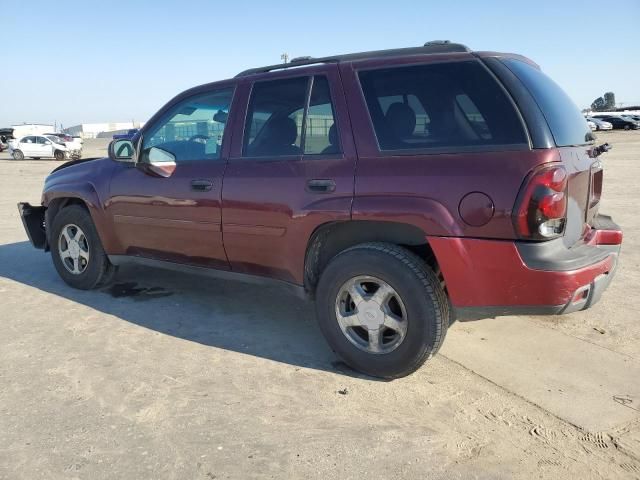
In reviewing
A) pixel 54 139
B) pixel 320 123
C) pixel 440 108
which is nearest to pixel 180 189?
pixel 320 123

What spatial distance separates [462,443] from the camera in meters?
2.63

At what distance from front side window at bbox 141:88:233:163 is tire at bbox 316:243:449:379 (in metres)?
1.43

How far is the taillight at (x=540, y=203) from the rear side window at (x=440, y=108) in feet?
0.72

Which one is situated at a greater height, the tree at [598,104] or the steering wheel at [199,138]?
the tree at [598,104]

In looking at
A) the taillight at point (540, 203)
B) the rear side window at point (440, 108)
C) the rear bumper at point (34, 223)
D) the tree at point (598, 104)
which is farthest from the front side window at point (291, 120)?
the tree at point (598, 104)

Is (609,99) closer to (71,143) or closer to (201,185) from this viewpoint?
(71,143)

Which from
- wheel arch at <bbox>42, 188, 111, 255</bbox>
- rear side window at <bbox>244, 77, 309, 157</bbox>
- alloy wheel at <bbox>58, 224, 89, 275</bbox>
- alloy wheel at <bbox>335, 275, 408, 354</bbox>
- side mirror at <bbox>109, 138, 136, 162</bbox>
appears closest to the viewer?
alloy wheel at <bbox>335, 275, 408, 354</bbox>

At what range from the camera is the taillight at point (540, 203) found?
2.72 metres

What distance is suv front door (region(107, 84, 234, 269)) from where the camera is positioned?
13.2ft

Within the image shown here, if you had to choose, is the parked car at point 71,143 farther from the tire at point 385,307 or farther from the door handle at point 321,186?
the tire at point 385,307

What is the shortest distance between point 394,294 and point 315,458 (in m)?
1.07

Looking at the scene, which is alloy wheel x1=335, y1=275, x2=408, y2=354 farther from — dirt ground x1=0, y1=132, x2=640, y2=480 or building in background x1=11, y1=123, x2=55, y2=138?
building in background x1=11, y1=123, x2=55, y2=138

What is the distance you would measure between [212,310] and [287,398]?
172cm

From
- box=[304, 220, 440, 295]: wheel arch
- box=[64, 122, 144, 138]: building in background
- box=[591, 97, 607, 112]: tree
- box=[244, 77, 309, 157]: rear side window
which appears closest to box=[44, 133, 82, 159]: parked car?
box=[244, 77, 309, 157]: rear side window
